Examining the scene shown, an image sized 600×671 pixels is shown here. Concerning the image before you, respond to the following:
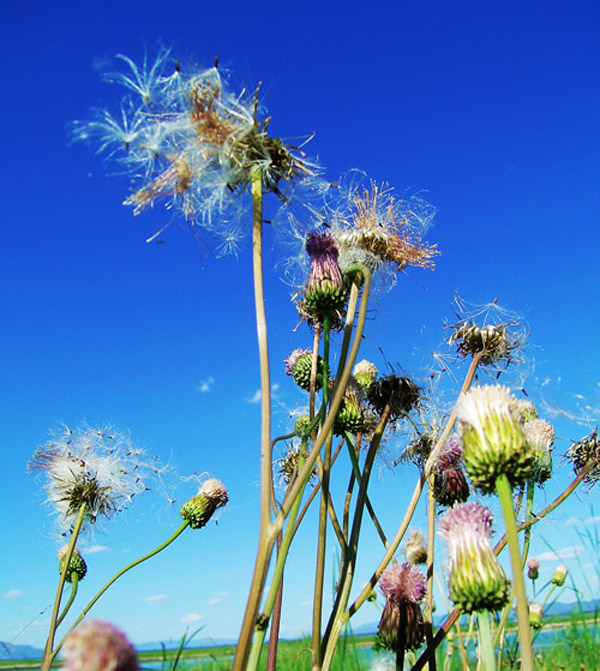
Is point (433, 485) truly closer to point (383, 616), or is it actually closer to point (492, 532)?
point (383, 616)

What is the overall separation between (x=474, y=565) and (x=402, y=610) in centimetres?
95

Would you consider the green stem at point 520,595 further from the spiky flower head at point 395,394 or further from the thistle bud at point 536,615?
the thistle bud at point 536,615

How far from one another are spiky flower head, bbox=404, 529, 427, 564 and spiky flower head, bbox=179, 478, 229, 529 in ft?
4.92

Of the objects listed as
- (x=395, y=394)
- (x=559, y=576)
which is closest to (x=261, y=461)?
(x=395, y=394)

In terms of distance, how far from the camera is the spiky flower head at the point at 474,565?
178 cm

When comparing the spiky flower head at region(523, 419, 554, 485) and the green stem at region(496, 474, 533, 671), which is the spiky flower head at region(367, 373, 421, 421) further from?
the green stem at region(496, 474, 533, 671)

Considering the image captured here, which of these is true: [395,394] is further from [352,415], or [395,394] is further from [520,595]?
[520,595]

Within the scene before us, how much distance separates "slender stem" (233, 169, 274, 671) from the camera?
146cm

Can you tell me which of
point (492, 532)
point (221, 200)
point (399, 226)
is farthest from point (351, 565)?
point (399, 226)

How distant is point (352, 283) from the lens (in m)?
2.61

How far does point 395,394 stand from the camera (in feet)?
10.7

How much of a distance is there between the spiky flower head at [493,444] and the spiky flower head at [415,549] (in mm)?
2090

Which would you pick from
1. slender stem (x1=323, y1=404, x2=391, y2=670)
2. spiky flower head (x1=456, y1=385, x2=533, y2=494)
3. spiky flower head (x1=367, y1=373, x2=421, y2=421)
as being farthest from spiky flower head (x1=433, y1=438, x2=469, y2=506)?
spiky flower head (x1=456, y1=385, x2=533, y2=494)

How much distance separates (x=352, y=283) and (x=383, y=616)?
5.01 ft
